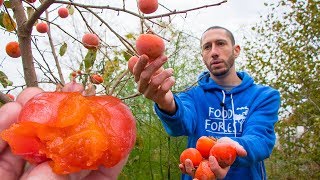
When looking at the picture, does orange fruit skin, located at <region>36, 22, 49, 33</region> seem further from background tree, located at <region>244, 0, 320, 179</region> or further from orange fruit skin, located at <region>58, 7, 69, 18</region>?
background tree, located at <region>244, 0, 320, 179</region>

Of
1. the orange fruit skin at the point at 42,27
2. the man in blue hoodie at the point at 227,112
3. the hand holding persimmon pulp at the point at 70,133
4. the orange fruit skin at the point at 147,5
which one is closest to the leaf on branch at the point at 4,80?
the orange fruit skin at the point at 42,27

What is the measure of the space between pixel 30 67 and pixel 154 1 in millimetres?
435

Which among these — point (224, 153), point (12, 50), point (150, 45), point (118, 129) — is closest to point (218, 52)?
point (224, 153)

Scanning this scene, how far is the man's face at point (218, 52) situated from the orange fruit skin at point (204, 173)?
75 centimetres

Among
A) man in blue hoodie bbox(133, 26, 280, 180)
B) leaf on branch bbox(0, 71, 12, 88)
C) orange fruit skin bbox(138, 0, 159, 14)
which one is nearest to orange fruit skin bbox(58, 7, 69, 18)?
leaf on branch bbox(0, 71, 12, 88)

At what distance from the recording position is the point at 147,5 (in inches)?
49.2

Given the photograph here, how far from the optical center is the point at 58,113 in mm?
873

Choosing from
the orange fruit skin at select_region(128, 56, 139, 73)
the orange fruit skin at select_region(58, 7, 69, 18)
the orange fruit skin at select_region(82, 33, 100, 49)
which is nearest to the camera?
the orange fruit skin at select_region(128, 56, 139, 73)

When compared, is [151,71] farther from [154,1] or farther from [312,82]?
[312,82]

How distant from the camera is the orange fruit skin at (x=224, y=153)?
5.41 feet

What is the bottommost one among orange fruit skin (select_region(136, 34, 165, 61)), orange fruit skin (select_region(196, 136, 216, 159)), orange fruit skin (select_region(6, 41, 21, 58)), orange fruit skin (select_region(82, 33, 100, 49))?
orange fruit skin (select_region(196, 136, 216, 159))

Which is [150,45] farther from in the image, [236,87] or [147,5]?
[236,87]

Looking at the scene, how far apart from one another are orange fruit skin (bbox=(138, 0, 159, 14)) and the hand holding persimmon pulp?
0.45 metres

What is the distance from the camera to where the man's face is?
230 centimetres
